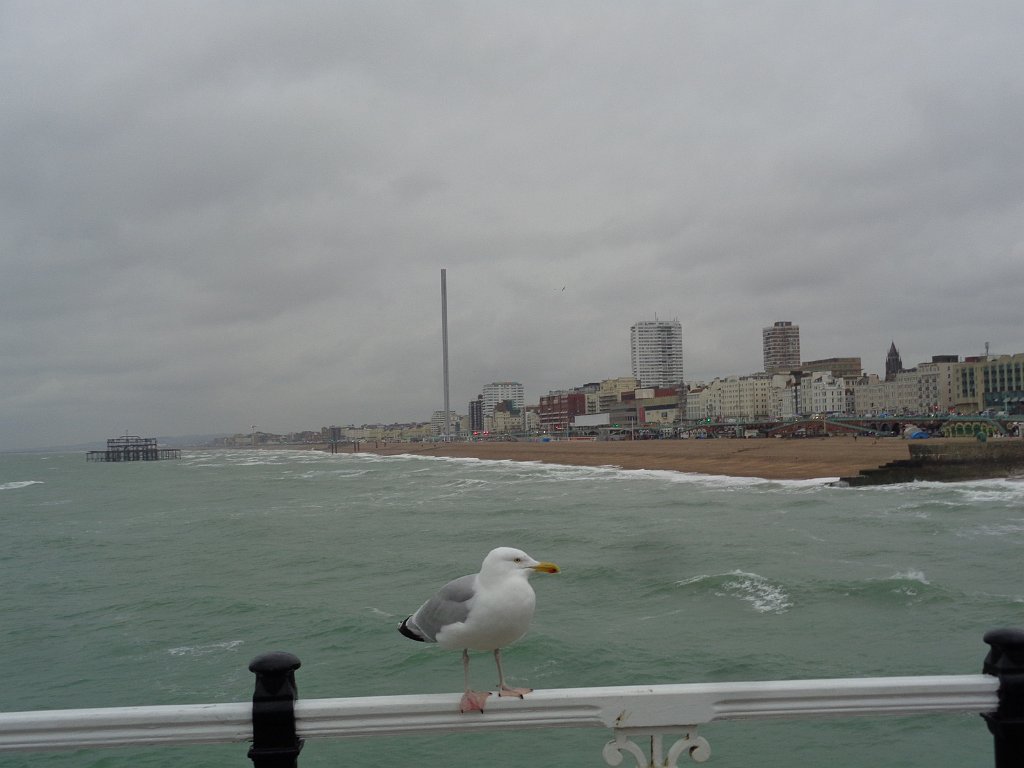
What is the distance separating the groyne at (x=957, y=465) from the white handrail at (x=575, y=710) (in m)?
28.6

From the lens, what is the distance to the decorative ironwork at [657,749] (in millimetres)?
1856

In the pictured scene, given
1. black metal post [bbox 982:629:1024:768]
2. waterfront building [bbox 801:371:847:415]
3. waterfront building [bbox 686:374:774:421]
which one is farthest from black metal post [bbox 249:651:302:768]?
waterfront building [bbox 686:374:774:421]

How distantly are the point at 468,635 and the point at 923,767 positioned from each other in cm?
477

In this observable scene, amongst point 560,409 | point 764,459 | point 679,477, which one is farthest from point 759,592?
point 560,409

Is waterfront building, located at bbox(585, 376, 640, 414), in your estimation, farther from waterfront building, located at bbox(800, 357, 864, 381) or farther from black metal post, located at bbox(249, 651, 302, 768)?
black metal post, located at bbox(249, 651, 302, 768)

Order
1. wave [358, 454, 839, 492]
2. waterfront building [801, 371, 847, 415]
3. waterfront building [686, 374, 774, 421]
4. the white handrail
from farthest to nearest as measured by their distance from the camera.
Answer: waterfront building [686, 374, 774, 421] < waterfront building [801, 371, 847, 415] < wave [358, 454, 839, 492] < the white handrail

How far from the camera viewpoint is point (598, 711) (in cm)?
186

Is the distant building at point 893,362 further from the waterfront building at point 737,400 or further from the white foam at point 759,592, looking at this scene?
the white foam at point 759,592

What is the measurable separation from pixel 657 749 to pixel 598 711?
0.18 metres

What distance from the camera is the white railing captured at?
1.82m

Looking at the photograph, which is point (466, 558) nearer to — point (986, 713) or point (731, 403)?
point (986, 713)

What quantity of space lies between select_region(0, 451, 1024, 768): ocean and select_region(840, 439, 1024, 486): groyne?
19.1 feet

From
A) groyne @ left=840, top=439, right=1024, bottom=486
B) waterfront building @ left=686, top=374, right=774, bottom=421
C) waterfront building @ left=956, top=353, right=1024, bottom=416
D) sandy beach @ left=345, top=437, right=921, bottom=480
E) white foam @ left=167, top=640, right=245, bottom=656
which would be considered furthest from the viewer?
waterfront building @ left=686, top=374, right=774, bottom=421

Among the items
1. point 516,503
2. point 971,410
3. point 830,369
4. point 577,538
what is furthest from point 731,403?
point 577,538
